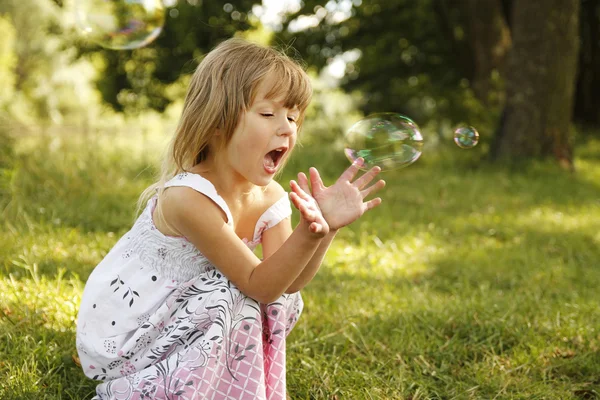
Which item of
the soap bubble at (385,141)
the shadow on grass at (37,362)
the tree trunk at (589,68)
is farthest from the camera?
the tree trunk at (589,68)

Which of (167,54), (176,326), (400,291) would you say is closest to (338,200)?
(176,326)

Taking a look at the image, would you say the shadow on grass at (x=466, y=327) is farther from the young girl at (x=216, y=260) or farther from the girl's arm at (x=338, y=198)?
the girl's arm at (x=338, y=198)

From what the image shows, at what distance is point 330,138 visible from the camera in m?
10.2

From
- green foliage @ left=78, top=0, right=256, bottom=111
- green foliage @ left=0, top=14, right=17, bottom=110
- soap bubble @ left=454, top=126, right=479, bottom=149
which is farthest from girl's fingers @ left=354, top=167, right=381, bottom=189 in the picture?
green foliage @ left=0, top=14, right=17, bottom=110

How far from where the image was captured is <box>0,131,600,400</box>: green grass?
219 cm

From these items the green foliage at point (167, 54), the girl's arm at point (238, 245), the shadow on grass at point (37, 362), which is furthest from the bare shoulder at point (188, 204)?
the green foliage at point (167, 54)

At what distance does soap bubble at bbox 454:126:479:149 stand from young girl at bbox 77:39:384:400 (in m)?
1.24

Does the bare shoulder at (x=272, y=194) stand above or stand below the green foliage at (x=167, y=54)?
above

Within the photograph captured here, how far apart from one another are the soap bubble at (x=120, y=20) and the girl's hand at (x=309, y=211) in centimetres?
223

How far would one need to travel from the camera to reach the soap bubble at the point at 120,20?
3.67 meters

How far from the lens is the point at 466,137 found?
311cm

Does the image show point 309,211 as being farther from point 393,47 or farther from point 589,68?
point 589,68

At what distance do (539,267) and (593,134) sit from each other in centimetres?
939

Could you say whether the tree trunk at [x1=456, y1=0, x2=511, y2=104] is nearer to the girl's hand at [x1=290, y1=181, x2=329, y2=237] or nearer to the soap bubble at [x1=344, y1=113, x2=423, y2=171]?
the soap bubble at [x1=344, y1=113, x2=423, y2=171]
